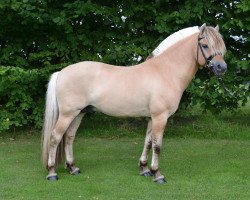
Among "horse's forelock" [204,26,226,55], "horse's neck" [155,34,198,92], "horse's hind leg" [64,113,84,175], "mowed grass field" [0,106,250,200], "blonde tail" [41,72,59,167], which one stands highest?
"horse's forelock" [204,26,226,55]

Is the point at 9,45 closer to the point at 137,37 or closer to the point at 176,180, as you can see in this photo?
the point at 137,37

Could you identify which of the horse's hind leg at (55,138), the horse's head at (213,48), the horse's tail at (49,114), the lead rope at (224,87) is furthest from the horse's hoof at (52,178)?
the lead rope at (224,87)

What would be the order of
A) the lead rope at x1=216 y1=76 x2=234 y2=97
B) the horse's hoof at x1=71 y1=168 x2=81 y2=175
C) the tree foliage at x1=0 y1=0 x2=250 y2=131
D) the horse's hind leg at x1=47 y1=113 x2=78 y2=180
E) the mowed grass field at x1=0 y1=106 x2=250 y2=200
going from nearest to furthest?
1. the mowed grass field at x1=0 y1=106 x2=250 y2=200
2. the horse's hind leg at x1=47 y1=113 x2=78 y2=180
3. the horse's hoof at x1=71 y1=168 x2=81 y2=175
4. the tree foliage at x1=0 y1=0 x2=250 y2=131
5. the lead rope at x1=216 y1=76 x2=234 y2=97

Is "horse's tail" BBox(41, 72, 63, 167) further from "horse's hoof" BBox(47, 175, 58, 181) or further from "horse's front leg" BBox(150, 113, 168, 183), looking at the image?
"horse's front leg" BBox(150, 113, 168, 183)

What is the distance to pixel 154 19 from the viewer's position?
849 centimetres

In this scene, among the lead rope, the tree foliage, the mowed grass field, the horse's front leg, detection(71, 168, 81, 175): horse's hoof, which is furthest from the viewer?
the lead rope

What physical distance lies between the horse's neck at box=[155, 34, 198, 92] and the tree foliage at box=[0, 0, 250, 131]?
2.33m

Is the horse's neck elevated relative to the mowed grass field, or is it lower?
elevated

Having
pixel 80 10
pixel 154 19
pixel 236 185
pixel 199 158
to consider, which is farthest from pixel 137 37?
pixel 236 185

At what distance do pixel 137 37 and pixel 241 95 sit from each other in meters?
2.30

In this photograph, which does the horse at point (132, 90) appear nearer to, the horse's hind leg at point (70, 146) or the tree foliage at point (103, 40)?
the horse's hind leg at point (70, 146)

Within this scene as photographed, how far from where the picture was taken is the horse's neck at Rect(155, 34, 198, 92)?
5718 mm

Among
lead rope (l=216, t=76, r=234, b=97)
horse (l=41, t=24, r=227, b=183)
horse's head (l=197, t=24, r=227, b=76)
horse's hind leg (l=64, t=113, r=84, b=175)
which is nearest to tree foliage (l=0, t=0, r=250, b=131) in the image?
lead rope (l=216, t=76, r=234, b=97)

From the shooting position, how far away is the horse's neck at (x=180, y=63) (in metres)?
A: 5.72
